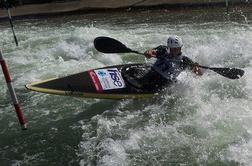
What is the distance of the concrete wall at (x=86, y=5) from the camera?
15.1 m

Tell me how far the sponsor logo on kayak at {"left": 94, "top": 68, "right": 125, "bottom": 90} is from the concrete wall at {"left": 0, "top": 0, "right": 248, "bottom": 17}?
308 inches

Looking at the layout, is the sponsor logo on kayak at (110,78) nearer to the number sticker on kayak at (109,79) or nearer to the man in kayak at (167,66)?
the number sticker on kayak at (109,79)

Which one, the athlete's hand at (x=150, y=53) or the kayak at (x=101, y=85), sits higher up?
the athlete's hand at (x=150, y=53)

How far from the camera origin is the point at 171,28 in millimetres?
12625

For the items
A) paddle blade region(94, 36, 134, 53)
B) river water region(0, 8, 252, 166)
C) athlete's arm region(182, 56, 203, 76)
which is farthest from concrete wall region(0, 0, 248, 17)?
athlete's arm region(182, 56, 203, 76)

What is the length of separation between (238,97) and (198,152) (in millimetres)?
2071

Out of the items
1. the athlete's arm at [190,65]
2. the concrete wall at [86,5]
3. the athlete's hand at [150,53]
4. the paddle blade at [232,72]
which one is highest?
the athlete's hand at [150,53]

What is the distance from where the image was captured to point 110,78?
299 inches

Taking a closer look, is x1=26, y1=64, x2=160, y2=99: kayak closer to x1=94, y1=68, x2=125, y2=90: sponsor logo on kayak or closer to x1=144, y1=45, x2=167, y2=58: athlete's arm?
x1=94, y1=68, x2=125, y2=90: sponsor logo on kayak

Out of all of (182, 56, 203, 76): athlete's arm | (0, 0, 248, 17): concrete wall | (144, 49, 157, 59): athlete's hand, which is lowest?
(0, 0, 248, 17): concrete wall

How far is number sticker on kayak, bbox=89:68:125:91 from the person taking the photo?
7.43 meters

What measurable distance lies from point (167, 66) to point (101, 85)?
3.89 feet

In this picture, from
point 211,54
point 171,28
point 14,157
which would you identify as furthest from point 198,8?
point 14,157

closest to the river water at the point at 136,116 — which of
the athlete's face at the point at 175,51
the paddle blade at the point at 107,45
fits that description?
the athlete's face at the point at 175,51
